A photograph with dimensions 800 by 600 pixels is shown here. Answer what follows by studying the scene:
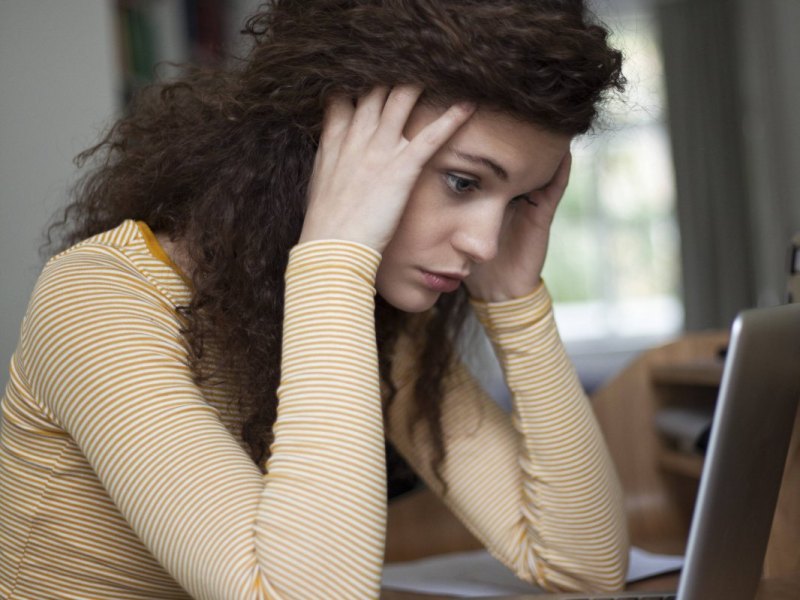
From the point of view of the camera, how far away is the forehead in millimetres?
839

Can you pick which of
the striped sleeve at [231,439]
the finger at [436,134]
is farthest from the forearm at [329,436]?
the finger at [436,134]

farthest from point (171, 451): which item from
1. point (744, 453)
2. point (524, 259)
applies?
point (524, 259)

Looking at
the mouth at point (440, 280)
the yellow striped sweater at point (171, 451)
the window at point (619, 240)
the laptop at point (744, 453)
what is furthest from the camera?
the window at point (619, 240)

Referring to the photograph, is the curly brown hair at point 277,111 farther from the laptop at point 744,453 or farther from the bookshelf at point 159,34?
the bookshelf at point 159,34

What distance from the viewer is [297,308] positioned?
0.75m

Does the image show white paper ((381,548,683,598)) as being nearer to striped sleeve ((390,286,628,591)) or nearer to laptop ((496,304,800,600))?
striped sleeve ((390,286,628,591))

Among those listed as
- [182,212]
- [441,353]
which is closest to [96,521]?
[182,212]

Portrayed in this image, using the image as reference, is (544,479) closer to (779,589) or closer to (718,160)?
(779,589)

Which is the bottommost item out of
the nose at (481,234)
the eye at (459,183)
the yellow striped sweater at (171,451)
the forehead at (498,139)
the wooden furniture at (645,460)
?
the wooden furniture at (645,460)

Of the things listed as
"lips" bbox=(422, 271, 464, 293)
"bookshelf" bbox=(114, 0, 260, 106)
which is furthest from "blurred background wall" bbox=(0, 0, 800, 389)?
"lips" bbox=(422, 271, 464, 293)

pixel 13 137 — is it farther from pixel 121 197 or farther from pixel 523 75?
pixel 523 75

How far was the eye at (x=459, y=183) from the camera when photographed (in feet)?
2.83

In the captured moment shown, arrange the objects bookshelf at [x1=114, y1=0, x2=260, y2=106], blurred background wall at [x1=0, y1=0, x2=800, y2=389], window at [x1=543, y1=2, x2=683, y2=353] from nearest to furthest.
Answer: bookshelf at [x1=114, y1=0, x2=260, y2=106]
blurred background wall at [x1=0, y1=0, x2=800, y2=389]
window at [x1=543, y1=2, x2=683, y2=353]

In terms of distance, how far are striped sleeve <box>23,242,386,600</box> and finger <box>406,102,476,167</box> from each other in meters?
0.11
